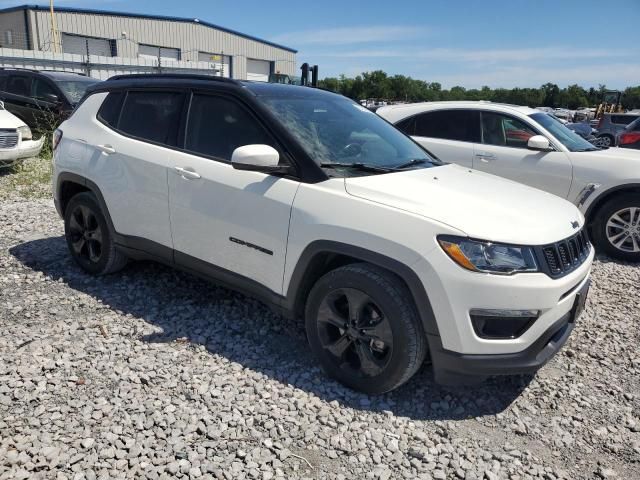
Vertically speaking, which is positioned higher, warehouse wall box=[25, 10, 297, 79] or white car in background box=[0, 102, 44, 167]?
warehouse wall box=[25, 10, 297, 79]

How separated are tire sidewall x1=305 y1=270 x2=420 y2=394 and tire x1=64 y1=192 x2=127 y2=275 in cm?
212

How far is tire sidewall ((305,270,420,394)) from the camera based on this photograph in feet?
9.08

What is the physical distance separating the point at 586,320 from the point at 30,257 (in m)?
5.09

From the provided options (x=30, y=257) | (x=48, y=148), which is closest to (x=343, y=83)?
(x=48, y=148)

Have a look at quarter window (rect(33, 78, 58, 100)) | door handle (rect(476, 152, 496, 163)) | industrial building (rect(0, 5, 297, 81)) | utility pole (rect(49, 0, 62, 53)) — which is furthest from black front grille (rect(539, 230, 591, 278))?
utility pole (rect(49, 0, 62, 53))

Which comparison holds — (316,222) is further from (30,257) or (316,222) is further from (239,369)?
(30,257)

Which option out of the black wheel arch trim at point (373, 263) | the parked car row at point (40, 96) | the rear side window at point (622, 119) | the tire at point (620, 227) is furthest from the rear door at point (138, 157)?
the rear side window at point (622, 119)

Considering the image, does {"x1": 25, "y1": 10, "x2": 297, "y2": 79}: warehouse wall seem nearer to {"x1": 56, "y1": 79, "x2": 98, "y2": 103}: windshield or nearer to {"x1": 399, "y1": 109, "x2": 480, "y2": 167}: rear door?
{"x1": 56, "y1": 79, "x2": 98, "y2": 103}: windshield

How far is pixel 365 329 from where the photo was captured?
9.65ft

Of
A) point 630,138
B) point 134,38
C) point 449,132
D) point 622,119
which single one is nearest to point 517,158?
point 449,132

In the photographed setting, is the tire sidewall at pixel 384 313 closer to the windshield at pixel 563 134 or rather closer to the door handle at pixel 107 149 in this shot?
the door handle at pixel 107 149

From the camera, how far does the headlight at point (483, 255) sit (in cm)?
260

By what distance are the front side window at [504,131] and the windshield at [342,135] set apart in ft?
9.62

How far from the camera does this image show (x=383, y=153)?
364cm
